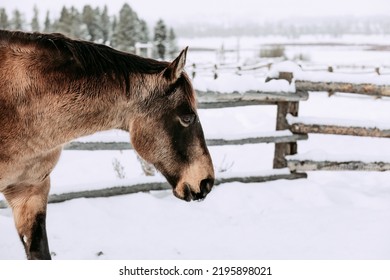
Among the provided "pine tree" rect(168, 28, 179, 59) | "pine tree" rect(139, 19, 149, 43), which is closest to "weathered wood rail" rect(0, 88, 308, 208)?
"pine tree" rect(168, 28, 179, 59)

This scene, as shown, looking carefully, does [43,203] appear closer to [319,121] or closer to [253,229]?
[253,229]

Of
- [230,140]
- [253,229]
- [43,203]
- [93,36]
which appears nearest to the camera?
[43,203]

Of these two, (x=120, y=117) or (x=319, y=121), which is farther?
(x=319, y=121)

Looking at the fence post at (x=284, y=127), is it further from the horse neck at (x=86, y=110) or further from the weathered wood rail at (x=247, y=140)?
the horse neck at (x=86, y=110)

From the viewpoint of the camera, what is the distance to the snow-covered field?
3521 millimetres

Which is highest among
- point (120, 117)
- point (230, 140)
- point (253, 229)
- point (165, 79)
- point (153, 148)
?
point (165, 79)

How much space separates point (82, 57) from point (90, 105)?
253mm

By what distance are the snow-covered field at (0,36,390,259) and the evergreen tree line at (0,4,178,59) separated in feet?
104

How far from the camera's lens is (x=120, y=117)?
8.32 ft

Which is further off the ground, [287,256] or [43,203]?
[43,203]

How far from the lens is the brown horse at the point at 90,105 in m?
2.42

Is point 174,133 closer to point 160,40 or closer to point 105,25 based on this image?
point 160,40

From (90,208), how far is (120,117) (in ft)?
6.32

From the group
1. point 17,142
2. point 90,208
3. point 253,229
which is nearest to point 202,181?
point 17,142
